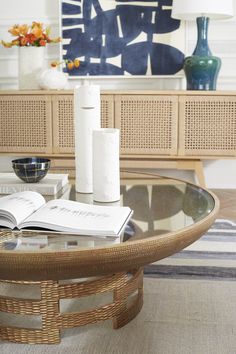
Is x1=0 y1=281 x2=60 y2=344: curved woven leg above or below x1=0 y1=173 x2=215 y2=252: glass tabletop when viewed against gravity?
below

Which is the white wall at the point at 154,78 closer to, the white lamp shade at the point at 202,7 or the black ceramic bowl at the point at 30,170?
the white lamp shade at the point at 202,7

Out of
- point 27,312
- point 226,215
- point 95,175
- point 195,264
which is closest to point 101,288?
point 27,312

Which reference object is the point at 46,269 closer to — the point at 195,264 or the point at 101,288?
the point at 101,288

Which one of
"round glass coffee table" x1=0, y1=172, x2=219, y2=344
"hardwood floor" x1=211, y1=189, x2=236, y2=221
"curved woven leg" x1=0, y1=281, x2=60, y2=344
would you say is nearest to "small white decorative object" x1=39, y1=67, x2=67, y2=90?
"hardwood floor" x1=211, y1=189, x2=236, y2=221

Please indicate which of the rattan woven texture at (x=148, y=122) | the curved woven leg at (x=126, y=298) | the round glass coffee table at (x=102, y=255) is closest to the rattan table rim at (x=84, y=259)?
the round glass coffee table at (x=102, y=255)

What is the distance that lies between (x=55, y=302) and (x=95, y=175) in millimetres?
391

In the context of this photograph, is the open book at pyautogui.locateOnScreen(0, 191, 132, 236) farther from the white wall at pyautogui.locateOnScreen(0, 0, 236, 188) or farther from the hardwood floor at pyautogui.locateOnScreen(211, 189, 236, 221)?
the white wall at pyautogui.locateOnScreen(0, 0, 236, 188)

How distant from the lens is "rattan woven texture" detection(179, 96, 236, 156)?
3.40 meters

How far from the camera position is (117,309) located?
159 centimetres

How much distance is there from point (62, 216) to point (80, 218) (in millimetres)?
44

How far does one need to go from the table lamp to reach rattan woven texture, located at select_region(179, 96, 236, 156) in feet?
0.40

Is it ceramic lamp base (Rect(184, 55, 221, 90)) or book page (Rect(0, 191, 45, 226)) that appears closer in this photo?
book page (Rect(0, 191, 45, 226))

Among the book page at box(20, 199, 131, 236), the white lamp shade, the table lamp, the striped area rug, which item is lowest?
the striped area rug

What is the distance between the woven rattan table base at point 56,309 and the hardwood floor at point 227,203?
1.58m
